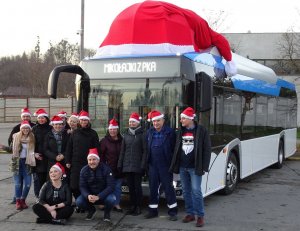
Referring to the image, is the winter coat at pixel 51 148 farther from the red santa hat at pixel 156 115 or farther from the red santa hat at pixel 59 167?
the red santa hat at pixel 156 115

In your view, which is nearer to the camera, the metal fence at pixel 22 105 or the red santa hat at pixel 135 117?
the red santa hat at pixel 135 117

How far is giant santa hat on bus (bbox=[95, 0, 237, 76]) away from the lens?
8.77 meters

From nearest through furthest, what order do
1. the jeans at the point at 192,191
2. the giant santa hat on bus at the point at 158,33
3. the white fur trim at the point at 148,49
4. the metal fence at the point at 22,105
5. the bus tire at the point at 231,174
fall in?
the jeans at the point at 192,191
the white fur trim at the point at 148,49
the giant santa hat on bus at the point at 158,33
the bus tire at the point at 231,174
the metal fence at the point at 22,105

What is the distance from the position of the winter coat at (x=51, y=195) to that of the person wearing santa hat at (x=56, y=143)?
711 mm

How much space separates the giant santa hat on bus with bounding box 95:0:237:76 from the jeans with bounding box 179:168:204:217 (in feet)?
8.20

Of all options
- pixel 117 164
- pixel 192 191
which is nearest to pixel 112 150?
pixel 117 164

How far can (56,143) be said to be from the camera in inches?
317

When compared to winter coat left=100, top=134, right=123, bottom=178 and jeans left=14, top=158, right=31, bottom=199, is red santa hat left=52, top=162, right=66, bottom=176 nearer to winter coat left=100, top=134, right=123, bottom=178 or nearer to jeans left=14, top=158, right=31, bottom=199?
winter coat left=100, top=134, right=123, bottom=178

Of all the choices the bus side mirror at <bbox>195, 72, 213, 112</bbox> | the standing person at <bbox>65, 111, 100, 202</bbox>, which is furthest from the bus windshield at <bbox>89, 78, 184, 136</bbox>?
the standing person at <bbox>65, 111, 100, 202</bbox>

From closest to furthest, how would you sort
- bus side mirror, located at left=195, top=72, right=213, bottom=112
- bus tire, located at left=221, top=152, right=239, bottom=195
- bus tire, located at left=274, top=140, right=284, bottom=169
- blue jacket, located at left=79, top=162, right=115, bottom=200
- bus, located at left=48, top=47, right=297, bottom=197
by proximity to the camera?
blue jacket, located at left=79, top=162, right=115, bottom=200
bus side mirror, located at left=195, top=72, right=213, bottom=112
bus, located at left=48, top=47, right=297, bottom=197
bus tire, located at left=221, top=152, right=239, bottom=195
bus tire, located at left=274, top=140, right=284, bottom=169

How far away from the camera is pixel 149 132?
751 cm

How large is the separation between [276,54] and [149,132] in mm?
30920

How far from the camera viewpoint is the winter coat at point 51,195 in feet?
23.9

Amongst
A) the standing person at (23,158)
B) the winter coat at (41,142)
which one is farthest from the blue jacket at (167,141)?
the standing person at (23,158)
